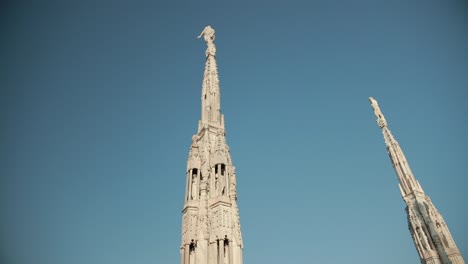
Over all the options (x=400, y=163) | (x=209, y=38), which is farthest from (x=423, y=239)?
(x=209, y=38)

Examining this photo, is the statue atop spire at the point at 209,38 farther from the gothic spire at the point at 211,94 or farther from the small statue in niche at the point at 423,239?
the small statue in niche at the point at 423,239

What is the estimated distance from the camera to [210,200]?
62.1 ft

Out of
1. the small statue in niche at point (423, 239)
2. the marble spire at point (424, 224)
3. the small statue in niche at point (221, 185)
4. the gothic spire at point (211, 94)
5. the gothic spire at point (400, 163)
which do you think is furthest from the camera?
the gothic spire at point (400, 163)

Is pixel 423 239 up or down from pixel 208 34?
down

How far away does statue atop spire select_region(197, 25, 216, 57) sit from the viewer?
90.4 ft

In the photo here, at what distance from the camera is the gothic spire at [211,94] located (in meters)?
23.1

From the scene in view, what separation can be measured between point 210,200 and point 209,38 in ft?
53.9

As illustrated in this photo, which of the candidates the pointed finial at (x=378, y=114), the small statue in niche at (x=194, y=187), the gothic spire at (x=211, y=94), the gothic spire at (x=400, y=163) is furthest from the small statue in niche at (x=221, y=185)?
the pointed finial at (x=378, y=114)

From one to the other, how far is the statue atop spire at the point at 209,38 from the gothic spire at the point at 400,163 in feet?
129

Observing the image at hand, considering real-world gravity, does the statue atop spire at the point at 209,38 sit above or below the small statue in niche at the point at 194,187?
above

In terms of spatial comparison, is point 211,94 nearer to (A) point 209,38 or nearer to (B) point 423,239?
(A) point 209,38

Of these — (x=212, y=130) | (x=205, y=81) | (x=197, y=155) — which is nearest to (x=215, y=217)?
(x=197, y=155)

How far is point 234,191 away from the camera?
64.8ft

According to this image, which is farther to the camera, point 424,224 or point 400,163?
point 400,163
